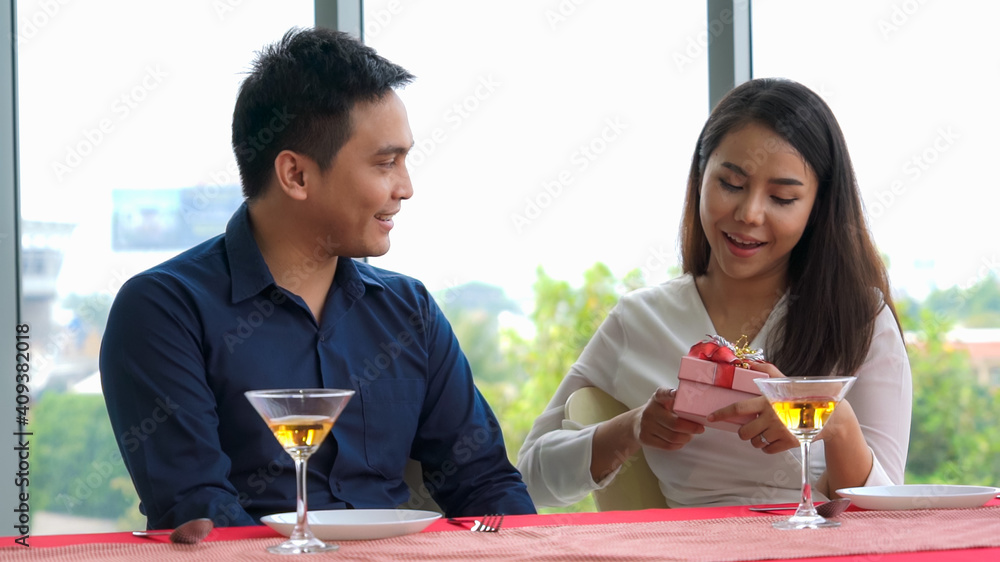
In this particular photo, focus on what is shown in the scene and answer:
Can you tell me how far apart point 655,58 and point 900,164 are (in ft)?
3.13

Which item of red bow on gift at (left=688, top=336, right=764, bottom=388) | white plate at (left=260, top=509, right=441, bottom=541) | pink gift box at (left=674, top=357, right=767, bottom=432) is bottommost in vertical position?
white plate at (left=260, top=509, right=441, bottom=541)

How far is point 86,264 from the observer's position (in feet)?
9.88

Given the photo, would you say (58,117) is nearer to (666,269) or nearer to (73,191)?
(73,191)

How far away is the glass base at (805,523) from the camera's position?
130 cm

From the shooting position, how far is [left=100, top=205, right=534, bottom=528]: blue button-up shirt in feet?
5.53

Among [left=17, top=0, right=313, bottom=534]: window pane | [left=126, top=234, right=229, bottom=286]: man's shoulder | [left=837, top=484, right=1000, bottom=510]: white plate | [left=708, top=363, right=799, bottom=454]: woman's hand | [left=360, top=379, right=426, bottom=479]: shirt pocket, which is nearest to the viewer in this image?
[left=837, top=484, right=1000, bottom=510]: white plate

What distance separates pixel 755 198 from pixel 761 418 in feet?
1.90

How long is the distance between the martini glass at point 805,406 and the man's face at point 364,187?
923 mm

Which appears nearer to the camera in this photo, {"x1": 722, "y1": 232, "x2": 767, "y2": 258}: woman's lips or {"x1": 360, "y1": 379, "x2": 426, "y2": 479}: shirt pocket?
{"x1": 360, "y1": 379, "x2": 426, "y2": 479}: shirt pocket

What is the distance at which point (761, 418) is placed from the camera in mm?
1680

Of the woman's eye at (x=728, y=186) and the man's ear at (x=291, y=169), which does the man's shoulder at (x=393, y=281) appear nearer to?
the man's ear at (x=291, y=169)

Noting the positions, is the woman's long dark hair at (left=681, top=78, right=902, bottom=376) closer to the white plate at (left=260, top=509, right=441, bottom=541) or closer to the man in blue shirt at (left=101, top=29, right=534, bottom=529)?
the man in blue shirt at (left=101, top=29, right=534, bottom=529)

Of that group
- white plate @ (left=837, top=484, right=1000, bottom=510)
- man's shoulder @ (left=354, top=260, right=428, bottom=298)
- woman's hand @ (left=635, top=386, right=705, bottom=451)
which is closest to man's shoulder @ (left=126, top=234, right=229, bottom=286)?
man's shoulder @ (left=354, top=260, right=428, bottom=298)

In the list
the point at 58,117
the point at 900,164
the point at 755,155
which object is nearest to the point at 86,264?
the point at 58,117
